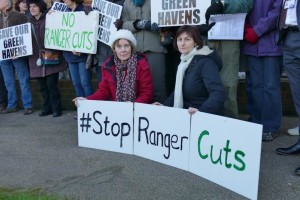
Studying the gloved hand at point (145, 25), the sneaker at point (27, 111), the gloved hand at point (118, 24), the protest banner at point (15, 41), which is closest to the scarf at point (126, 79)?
the gloved hand at point (145, 25)

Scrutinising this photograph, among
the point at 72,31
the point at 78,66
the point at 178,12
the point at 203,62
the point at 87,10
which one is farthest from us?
the point at 78,66

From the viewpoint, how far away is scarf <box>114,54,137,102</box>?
14.8ft

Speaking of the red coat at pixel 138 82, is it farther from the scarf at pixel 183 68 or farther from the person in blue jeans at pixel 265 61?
the person in blue jeans at pixel 265 61

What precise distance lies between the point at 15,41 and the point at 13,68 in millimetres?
588

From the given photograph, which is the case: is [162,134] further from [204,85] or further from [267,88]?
[267,88]

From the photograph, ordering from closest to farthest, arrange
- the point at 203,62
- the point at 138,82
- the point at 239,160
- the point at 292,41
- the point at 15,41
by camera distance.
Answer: the point at 239,160 < the point at 292,41 < the point at 203,62 < the point at 138,82 < the point at 15,41

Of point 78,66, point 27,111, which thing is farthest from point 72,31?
point 27,111

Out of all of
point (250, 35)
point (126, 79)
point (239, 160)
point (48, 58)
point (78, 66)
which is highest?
point (250, 35)

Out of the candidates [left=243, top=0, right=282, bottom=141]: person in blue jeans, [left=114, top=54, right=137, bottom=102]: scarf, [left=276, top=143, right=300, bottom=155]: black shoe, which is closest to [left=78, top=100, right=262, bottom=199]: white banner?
[left=114, top=54, right=137, bottom=102]: scarf

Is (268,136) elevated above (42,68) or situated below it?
below

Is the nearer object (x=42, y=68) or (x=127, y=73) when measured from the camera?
(x=127, y=73)

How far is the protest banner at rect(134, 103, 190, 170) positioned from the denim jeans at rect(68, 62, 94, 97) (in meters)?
1.85

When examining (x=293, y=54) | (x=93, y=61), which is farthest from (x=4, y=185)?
(x=293, y=54)

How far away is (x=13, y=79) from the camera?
22.0ft
